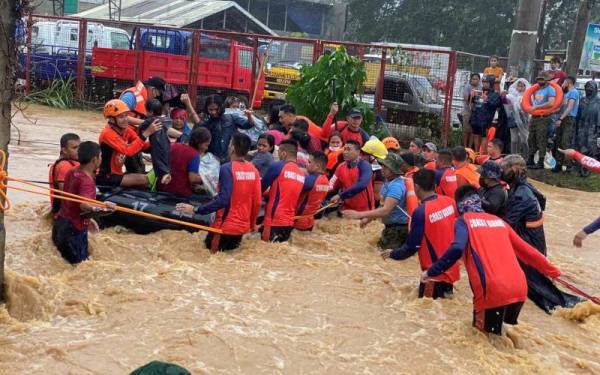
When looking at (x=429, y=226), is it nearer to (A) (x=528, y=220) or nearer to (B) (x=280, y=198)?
(A) (x=528, y=220)

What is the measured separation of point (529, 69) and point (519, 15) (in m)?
1.19

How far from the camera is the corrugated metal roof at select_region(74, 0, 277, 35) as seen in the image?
131ft

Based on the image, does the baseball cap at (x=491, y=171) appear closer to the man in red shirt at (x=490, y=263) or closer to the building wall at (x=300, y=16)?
the man in red shirt at (x=490, y=263)

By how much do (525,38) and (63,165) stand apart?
468 inches

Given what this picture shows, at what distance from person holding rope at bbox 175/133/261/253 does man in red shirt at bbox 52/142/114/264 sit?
121cm

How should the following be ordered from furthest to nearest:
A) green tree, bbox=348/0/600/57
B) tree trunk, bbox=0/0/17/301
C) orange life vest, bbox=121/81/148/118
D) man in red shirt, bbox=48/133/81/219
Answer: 1. green tree, bbox=348/0/600/57
2. orange life vest, bbox=121/81/148/118
3. man in red shirt, bbox=48/133/81/219
4. tree trunk, bbox=0/0/17/301

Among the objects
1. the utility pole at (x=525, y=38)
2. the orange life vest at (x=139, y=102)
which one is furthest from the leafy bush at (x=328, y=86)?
the orange life vest at (x=139, y=102)

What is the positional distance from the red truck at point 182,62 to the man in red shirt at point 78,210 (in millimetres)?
13367

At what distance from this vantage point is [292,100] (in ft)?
50.4

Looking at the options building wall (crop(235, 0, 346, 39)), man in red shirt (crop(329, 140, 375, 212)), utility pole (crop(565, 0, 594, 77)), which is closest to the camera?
man in red shirt (crop(329, 140, 375, 212))

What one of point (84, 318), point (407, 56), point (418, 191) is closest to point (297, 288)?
point (418, 191)

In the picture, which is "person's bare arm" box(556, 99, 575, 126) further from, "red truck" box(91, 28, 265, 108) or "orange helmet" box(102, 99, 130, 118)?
"orange helmet" box(102, 99, 130, 118)

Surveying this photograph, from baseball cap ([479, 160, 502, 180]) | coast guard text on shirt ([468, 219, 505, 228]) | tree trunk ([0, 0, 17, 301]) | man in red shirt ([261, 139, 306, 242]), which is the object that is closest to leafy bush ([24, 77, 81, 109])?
man in red shirt ([261, 139, 306, 242])

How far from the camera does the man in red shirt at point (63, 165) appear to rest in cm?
782
